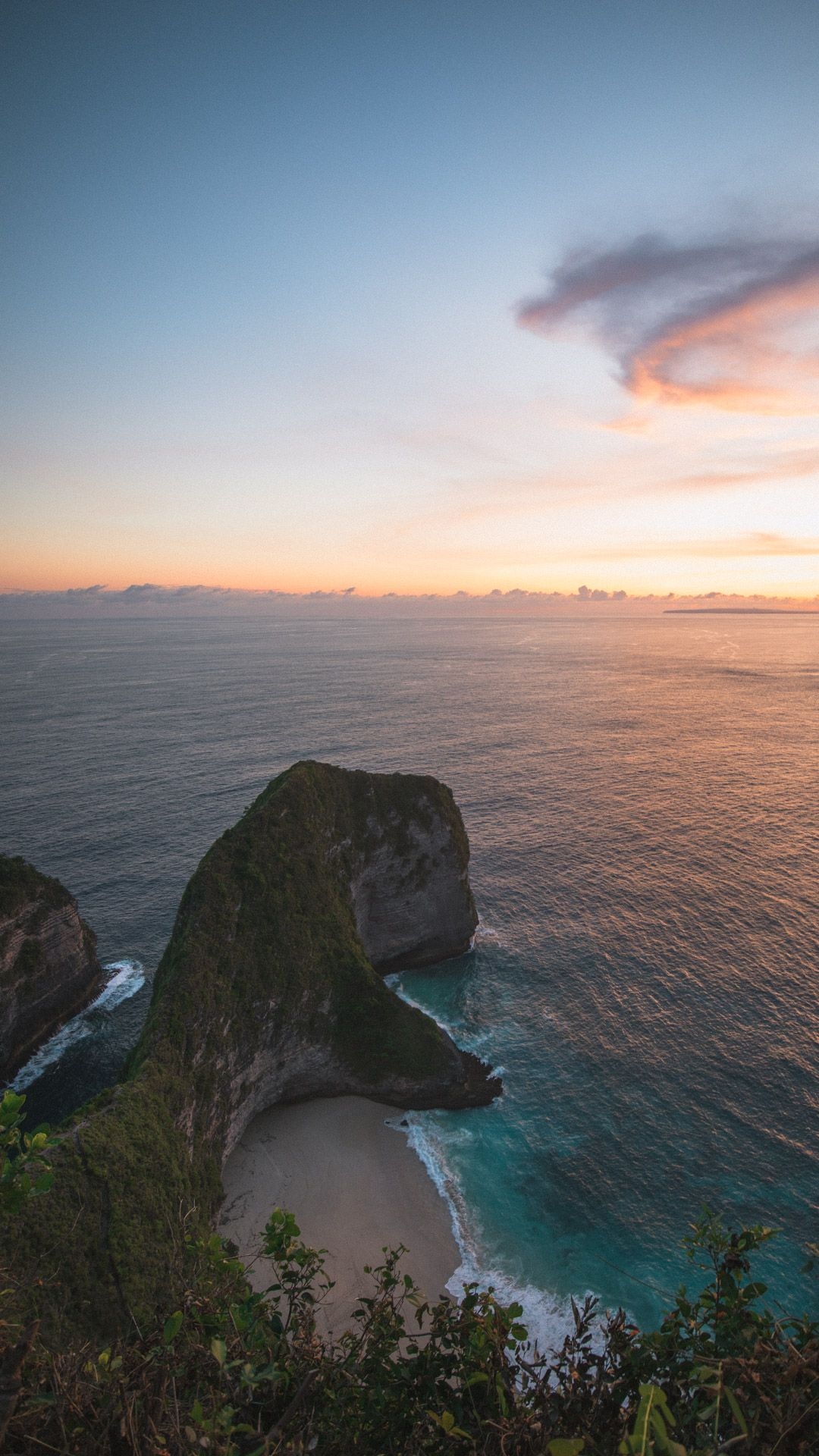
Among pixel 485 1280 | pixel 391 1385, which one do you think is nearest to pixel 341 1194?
pixel 485 1280

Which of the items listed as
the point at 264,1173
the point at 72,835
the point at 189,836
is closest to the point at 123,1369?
the point at 264,1173

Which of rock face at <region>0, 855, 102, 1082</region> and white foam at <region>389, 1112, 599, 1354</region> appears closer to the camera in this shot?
white foam at <region>389, 1112, 599, 1354</region>

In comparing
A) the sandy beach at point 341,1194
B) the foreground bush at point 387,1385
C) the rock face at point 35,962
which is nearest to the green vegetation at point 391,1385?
the foreground bush at point 387,1385

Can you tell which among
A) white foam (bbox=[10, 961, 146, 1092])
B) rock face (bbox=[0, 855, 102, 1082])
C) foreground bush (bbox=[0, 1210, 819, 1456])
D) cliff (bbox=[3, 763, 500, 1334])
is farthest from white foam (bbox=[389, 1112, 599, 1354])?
rock face (bbox=[0, 855, 102, 1082])

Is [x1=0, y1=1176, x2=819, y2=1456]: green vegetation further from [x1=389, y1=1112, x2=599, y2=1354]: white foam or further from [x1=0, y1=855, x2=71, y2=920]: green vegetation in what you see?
[x1=0, y1=855, x2=71, y2=920]: green vegetation

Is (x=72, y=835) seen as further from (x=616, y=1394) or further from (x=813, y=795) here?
(x=813, y=795)

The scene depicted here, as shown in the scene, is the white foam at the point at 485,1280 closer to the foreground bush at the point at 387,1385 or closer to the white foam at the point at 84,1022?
the foreground bush at the point at 387,1385
